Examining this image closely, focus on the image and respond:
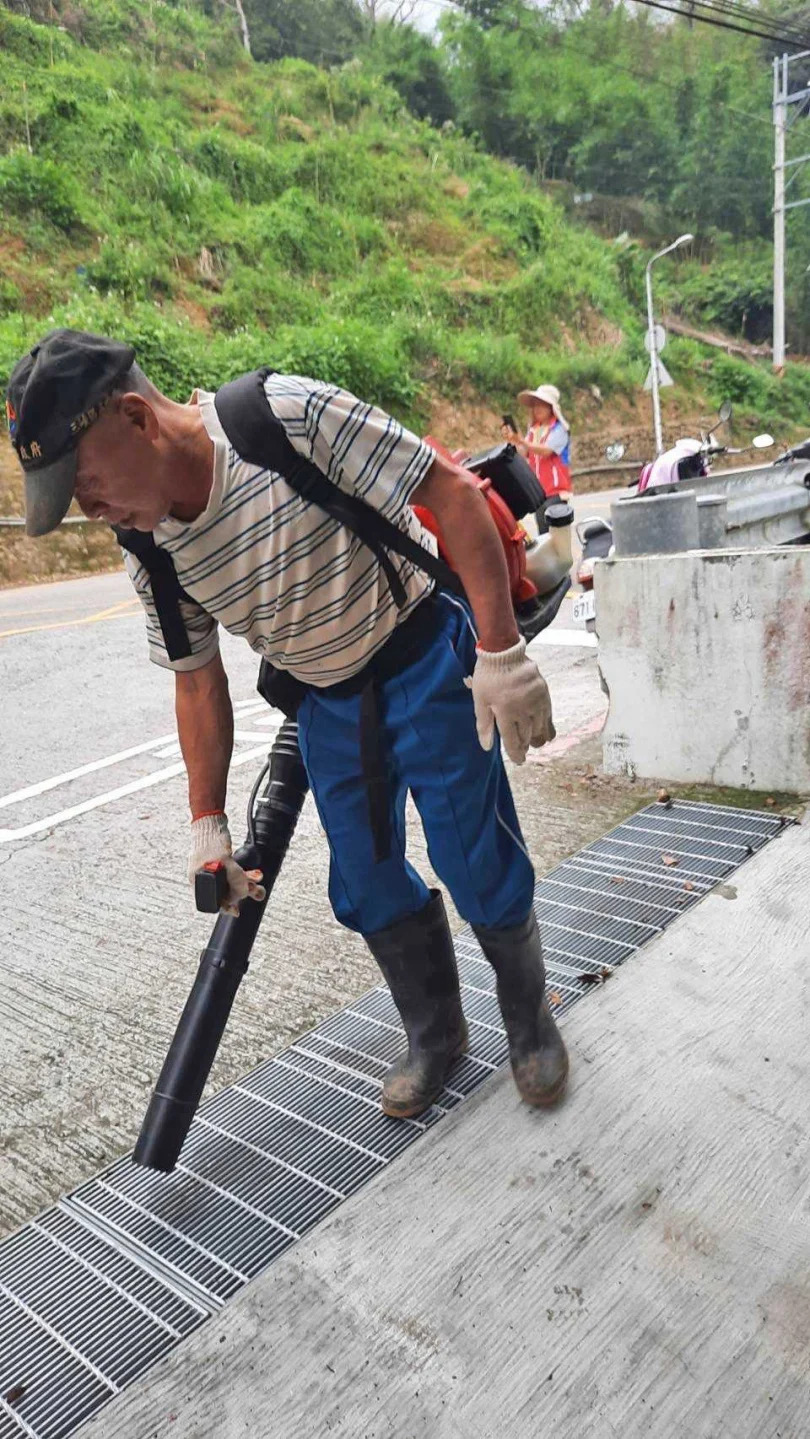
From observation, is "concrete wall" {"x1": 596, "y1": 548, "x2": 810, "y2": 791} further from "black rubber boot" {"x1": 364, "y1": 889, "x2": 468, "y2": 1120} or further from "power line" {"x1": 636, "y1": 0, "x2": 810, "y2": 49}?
"power line" {"x1": 636, "y1": 0, "x2": 810, "y2": 49}

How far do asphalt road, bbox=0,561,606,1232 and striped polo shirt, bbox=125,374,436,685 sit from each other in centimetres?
127

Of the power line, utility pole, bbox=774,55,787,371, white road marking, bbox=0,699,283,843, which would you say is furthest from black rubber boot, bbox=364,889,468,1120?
utility pole, bbox=774,55,787,371

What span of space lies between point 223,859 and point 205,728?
291 millimetres

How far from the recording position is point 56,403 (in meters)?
1.58

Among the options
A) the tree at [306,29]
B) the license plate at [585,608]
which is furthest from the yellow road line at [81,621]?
the tree at [306,29]

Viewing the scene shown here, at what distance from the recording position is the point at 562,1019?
259 cm

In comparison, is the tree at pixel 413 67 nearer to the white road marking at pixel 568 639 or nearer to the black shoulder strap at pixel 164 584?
the white road marking at pixel 568 639

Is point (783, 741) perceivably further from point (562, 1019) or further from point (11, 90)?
point (11, 90)

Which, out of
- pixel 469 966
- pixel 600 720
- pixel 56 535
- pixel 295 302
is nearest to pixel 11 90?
pixel 295 302

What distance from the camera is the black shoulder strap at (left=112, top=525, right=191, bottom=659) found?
73.8 inches

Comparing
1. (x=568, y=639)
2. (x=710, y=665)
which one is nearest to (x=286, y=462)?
(x=710, y=665)

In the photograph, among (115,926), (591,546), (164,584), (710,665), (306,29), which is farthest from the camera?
(306,29)

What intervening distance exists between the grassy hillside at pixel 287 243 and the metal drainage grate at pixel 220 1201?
15687 millimetres

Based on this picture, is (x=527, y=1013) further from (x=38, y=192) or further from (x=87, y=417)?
(x=38, y=192)
